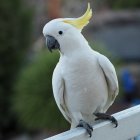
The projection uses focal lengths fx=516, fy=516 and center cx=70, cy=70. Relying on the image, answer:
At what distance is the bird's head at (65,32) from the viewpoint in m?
1.14

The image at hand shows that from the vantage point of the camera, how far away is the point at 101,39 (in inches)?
162

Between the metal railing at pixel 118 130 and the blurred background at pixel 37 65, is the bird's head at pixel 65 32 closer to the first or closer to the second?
the metal railing at pixel 118 130

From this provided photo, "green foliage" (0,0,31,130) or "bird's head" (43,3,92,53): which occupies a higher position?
"bird's head" (43,3,92,53)

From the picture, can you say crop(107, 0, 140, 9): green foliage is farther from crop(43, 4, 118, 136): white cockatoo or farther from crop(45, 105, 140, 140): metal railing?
crop(45, 105, 140, 140): metal railing

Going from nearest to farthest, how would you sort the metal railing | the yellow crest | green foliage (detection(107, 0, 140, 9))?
the metal railing < the yellow crest < green foliage (detection(107, 0, 140, 9))

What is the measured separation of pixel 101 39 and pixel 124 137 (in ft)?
10.0

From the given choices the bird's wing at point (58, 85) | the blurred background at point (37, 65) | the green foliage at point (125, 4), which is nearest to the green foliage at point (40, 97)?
the blurred background at point (37, 65)

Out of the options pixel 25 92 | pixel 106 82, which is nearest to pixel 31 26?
pixel 25 92

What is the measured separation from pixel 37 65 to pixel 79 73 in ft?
5.31

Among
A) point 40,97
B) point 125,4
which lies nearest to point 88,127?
point 40,97

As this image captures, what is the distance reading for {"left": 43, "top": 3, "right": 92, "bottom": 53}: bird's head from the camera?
114 centimetres

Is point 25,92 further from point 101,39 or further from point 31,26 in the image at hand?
point 101,39

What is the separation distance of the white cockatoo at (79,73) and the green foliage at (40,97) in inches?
53.4

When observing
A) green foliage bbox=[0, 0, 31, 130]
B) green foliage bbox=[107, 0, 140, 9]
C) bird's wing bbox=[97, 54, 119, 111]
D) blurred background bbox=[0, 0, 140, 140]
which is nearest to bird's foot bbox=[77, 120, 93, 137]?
bird's wing bbox=[97, 54, 119, 111]
